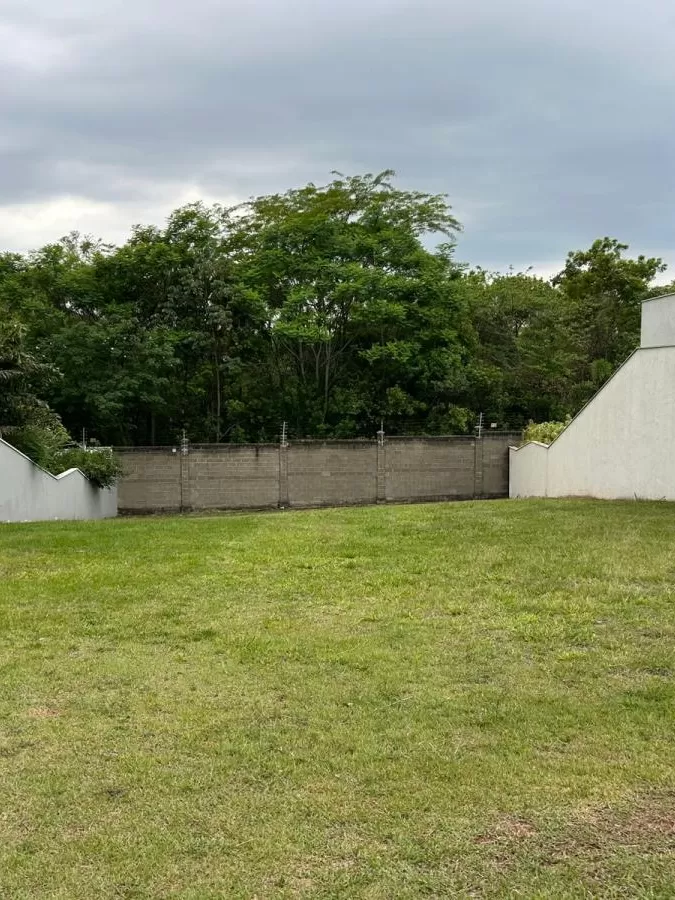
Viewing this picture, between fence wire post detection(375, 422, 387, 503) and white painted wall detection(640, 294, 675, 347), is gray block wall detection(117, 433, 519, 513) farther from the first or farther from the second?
white painted wall detection(640, 294, 675, 347)

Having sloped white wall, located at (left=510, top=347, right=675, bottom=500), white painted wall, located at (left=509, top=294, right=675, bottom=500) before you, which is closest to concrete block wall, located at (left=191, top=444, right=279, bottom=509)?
sloped white wall, located at (left=510, top=347, right=675, bottom=500)

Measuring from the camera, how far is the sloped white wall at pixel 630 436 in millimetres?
11195

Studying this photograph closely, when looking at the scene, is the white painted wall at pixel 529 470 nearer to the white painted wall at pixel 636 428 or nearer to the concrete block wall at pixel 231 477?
the white painted wall at pixel 636 428

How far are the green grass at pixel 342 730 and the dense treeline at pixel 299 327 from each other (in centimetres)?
1784

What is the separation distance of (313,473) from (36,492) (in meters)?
11.3

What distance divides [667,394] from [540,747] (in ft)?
31.2

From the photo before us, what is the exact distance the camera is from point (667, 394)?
11.2 meters

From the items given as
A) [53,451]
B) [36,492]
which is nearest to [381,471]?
[53,451]

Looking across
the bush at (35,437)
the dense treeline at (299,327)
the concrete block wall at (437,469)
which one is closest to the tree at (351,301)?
the dense treeline at (299,327)

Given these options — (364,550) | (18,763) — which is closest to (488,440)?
(364,550)

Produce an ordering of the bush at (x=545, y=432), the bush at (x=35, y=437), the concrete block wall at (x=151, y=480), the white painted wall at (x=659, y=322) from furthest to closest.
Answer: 1. the concrete block wall at (x=151, y=480)
2. the bush at (x=545, y=432)
3. the bush at (x=35, y=437)
4. the white painted wall at (x=659, y=322)

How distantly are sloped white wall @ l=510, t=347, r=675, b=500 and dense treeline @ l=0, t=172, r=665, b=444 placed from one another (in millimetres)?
11673

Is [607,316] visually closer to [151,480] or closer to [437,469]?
[437,469]

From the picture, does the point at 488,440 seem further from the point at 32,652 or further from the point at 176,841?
the point at 176,841
